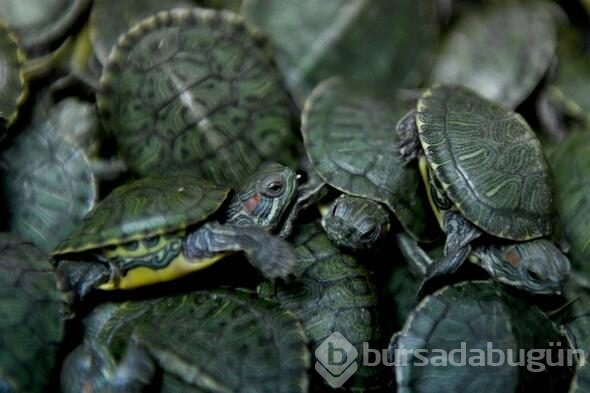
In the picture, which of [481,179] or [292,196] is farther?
[292,196]

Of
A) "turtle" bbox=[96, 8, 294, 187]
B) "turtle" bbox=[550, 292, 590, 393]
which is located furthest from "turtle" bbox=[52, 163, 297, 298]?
"turtle" bbox=[550, 292, 590, 393]

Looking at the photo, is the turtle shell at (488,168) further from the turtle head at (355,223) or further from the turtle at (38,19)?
the turtle at (38,19)

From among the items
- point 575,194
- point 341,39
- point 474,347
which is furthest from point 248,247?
point 575,194

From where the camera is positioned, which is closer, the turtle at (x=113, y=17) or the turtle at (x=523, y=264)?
the turtle at (x=523, y=264)

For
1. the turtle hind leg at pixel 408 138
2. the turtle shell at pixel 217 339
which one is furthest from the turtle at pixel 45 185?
the turtle hind leg at pixel 408 138

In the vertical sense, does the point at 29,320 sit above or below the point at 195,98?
below

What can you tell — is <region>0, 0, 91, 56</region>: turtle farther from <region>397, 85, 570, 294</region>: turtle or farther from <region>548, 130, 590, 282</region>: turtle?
<region>548, 130, 590, 282</region>: turtle

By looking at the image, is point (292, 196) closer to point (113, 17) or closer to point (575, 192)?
point (575, 192)
